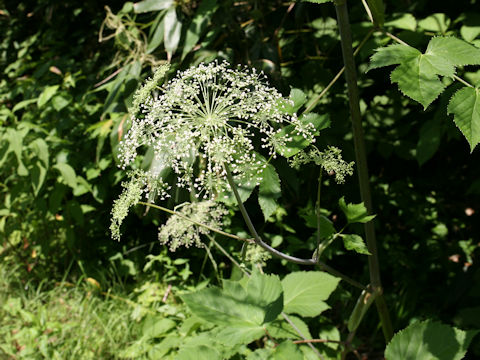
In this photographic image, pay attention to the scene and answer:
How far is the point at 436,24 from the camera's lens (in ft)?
6.08

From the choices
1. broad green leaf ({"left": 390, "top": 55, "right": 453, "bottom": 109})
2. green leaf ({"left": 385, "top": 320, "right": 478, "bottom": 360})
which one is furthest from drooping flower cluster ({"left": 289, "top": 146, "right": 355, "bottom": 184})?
green leaf ({"left": 385, "top": 320, "right": 478, "bottom": 360})

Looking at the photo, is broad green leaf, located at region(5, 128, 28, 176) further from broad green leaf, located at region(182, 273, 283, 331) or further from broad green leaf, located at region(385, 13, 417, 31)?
broad green leaf, located at region(385, 13, 417, 31)

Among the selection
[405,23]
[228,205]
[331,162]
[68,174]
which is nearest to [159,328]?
[228,205]

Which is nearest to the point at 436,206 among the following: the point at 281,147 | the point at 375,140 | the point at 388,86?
the point at 375,140

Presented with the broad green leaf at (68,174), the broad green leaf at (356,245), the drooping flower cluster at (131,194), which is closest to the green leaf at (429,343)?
the broad green leaf at (356,245)

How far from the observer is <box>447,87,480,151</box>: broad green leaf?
2.88 ft

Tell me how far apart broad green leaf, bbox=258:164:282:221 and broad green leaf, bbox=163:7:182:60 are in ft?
3.07

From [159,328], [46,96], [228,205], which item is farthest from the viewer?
[46,96]

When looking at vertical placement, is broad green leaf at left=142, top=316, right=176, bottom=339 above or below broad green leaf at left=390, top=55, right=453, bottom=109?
below

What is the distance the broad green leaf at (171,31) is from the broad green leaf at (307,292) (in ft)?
3.22

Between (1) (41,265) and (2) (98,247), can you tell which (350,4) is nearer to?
(2) (98,247)

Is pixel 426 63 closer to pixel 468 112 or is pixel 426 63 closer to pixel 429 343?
pixel 468 112

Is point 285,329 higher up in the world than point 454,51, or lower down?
lower down

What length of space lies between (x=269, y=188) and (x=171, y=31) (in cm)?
104
